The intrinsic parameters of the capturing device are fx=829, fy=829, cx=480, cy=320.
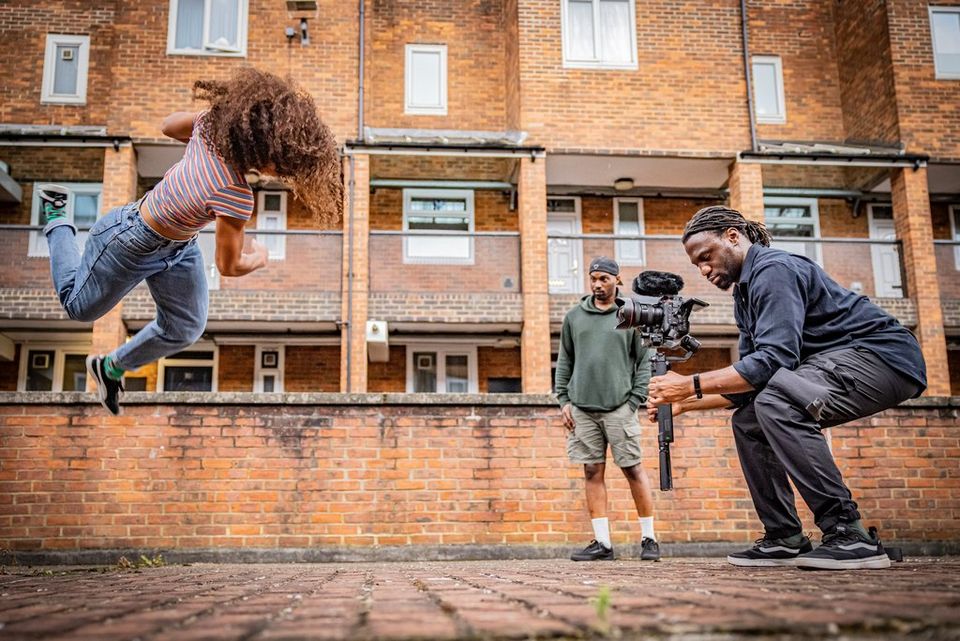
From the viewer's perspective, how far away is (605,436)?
5484 mm

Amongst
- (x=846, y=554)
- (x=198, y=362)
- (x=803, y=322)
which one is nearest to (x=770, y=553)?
(x=846, y=554)

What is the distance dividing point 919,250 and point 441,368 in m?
9.43

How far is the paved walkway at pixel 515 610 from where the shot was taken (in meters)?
1.55

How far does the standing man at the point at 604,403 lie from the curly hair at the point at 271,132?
2351mm

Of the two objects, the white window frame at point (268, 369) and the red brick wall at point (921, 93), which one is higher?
the red brick wall at point (921, 93)

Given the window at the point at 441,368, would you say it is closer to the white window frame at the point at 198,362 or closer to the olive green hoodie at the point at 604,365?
the white window frame at the point at 198,362

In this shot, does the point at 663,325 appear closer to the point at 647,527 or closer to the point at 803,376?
the point at 803,376

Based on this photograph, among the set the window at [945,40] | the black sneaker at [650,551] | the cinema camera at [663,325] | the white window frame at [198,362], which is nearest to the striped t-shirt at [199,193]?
the cinema camera at [663,325]

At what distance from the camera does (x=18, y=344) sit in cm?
1706

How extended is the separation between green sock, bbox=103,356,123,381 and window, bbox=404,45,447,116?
13448mm

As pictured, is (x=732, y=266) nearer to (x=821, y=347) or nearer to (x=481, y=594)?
(x=821, y=347)

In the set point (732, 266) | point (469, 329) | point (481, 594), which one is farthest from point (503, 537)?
point (469, 329)

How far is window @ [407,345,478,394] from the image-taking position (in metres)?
17.0

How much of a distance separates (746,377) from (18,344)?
17.3 metres
